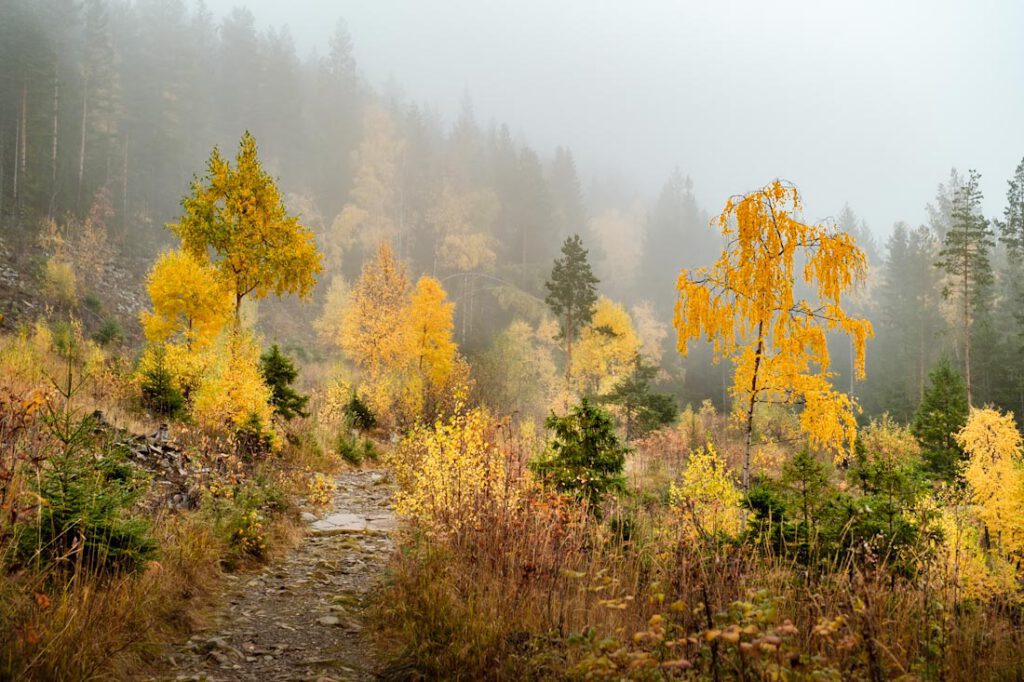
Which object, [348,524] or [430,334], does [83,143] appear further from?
[348,524]

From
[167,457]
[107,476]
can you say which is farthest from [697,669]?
[167,457]

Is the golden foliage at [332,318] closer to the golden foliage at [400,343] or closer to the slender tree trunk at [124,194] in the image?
the golden foliage at [400,343]

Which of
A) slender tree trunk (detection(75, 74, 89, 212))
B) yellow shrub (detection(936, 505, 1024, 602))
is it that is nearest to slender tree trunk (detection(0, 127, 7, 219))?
slender tree trunk (detection(75, 74, 89, 212))

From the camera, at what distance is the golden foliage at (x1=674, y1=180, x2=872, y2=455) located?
8.62 m

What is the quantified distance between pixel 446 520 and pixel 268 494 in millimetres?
3853

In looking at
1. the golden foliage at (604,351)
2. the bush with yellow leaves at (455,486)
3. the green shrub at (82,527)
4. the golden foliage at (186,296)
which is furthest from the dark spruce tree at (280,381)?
the golden foliage at (604,351)

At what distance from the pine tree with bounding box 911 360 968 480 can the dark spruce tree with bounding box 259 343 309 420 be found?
21205mm

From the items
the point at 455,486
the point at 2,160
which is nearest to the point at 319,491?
the point at 455,486

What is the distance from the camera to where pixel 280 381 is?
13750 millimetres

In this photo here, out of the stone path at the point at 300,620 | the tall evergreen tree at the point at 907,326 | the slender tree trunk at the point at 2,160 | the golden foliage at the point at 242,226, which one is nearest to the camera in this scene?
the stone path at the point at 300,620

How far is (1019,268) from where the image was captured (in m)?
42.6

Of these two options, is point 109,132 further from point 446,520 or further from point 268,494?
point 446,520

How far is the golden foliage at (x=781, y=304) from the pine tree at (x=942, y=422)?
42.2 feet

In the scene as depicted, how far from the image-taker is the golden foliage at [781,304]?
862 centimetres
